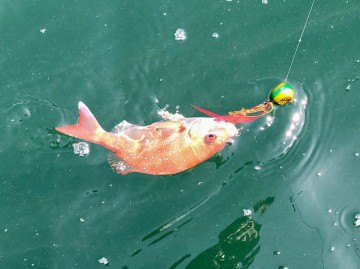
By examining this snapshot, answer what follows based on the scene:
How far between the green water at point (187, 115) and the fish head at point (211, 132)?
0.33 m

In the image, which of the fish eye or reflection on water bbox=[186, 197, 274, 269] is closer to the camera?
the fish eye

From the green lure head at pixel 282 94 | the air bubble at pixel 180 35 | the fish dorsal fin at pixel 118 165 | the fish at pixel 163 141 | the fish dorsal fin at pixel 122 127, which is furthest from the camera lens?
the air bubble at pixel 180 35

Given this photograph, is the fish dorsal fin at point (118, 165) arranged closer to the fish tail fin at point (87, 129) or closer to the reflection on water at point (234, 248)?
the fish tail fin at point (87, 129)

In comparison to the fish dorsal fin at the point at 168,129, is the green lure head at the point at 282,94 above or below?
below

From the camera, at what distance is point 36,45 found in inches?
245

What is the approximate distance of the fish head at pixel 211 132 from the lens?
5453 mm

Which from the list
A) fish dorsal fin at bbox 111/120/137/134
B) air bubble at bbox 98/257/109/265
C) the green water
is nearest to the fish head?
the green water

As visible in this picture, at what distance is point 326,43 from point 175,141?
2043mm

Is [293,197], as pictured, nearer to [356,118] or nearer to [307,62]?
[356,118]

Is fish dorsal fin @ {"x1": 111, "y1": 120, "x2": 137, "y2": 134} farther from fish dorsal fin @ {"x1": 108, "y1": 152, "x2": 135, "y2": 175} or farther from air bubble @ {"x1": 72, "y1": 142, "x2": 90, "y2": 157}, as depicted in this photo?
air bubble @ {"x1": 72, "y1": 142, "x2": 90, "y2": 157}

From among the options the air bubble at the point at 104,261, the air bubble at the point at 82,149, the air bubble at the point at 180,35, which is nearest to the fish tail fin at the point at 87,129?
the air bubble at the point at 82,149

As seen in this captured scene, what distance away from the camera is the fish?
5457mm

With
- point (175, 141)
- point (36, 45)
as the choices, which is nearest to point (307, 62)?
point (175, 141)

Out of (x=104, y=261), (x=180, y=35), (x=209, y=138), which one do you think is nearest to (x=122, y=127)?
(x=209, y=138)
